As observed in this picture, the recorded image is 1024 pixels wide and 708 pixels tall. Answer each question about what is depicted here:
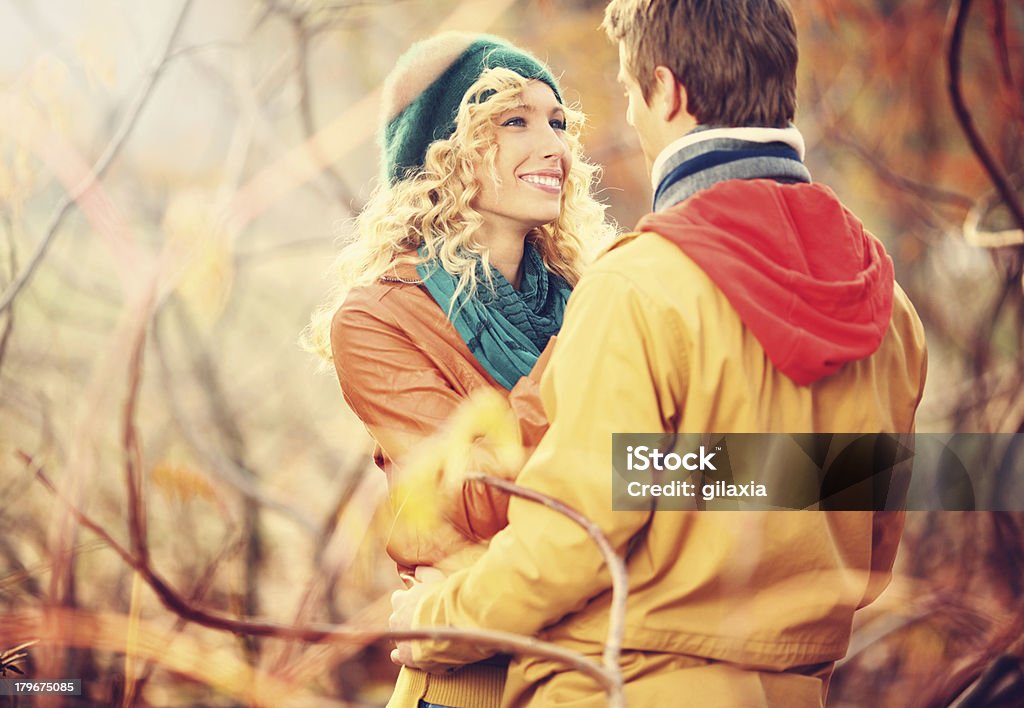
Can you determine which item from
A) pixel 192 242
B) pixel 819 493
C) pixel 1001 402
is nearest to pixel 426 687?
pixel 819 493

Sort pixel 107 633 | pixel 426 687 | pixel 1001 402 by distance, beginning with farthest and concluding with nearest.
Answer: pixel 107 633
pixel 1001 402
pixel 426 687

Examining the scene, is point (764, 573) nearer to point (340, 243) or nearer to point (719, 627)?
point (719, 627)

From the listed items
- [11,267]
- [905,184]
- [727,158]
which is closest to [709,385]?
[727,158]

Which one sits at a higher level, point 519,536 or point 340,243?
point 340,243

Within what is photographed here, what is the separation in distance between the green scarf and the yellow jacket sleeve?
0.33m

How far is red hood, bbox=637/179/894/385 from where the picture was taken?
0.89 m

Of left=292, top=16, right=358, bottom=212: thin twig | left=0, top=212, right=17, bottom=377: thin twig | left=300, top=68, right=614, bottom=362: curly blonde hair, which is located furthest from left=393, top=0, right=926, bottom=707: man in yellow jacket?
left=292, top=16, right=358, bottom=212: thin twig

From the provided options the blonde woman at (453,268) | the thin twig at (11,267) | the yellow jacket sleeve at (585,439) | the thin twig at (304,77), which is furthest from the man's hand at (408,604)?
the thin twig at (304,77)

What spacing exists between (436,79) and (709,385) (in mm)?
698

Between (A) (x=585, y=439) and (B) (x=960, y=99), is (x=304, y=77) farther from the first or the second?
(A) (x=585, y=439)

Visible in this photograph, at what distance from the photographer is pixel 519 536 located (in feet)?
3.02

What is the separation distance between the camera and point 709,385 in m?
0.89

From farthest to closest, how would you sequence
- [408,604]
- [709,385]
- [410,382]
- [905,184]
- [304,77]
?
[304,77], [905,184], [410,382], [408,604], [709,385]

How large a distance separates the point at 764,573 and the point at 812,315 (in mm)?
243
